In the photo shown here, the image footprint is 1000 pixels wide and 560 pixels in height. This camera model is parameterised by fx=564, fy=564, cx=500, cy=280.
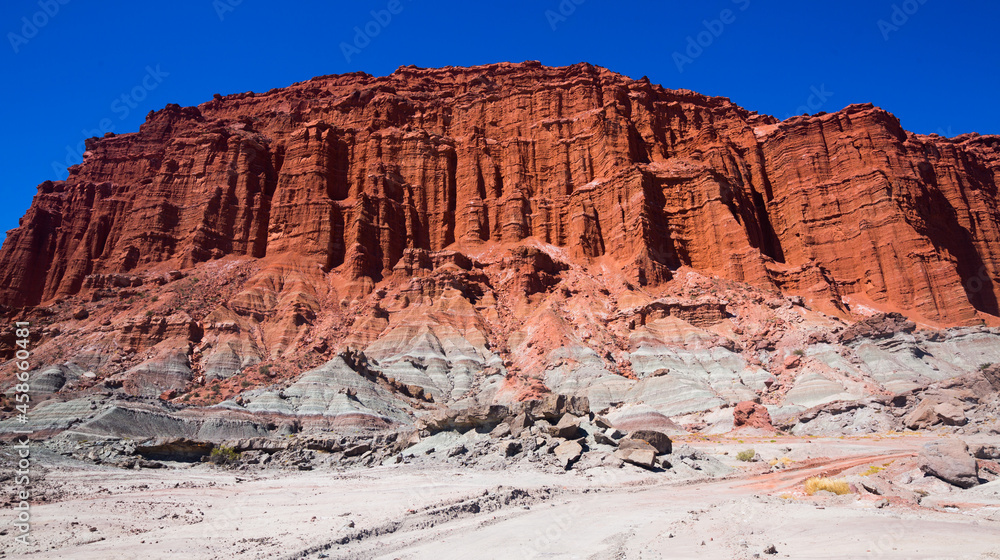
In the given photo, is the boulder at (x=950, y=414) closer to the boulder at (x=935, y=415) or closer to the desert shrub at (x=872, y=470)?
the boulder at (x=935, y=415)

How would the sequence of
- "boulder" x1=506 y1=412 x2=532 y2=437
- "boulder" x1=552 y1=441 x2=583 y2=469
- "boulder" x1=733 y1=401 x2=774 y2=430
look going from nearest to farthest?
"boulder" x1=552 y1=441 x2=583 y2=469 < "boulder" x1=506 y1=412 x2=532 y2=437 < "boulder" x1=733 y1=401 x2=774 y2=430

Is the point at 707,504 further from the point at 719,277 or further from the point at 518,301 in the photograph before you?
the point at 719,277

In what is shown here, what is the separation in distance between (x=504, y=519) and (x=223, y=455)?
21747 mm

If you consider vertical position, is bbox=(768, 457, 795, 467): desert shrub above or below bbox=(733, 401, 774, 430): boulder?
below

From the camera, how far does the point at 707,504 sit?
14016 millimetres

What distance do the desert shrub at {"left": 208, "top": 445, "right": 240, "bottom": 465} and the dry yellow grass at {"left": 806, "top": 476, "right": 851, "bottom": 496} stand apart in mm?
25313

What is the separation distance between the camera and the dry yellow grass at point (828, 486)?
14.1 meters

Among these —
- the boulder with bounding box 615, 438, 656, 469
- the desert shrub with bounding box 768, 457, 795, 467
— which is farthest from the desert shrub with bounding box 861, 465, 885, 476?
the boulder with bounding box 615, 438, 656, 469

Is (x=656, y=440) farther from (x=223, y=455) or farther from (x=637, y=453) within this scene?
(x=223, y=455)

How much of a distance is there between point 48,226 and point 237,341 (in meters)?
53.1

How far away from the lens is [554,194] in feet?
289

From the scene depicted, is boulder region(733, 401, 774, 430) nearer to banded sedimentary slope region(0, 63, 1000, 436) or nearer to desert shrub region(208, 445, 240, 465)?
banded sedimentary slope region(0, 63, 1000, 436)

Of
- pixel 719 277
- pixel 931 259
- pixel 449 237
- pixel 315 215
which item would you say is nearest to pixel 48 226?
pixel 315 215

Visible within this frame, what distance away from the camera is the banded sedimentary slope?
51.8 metres
